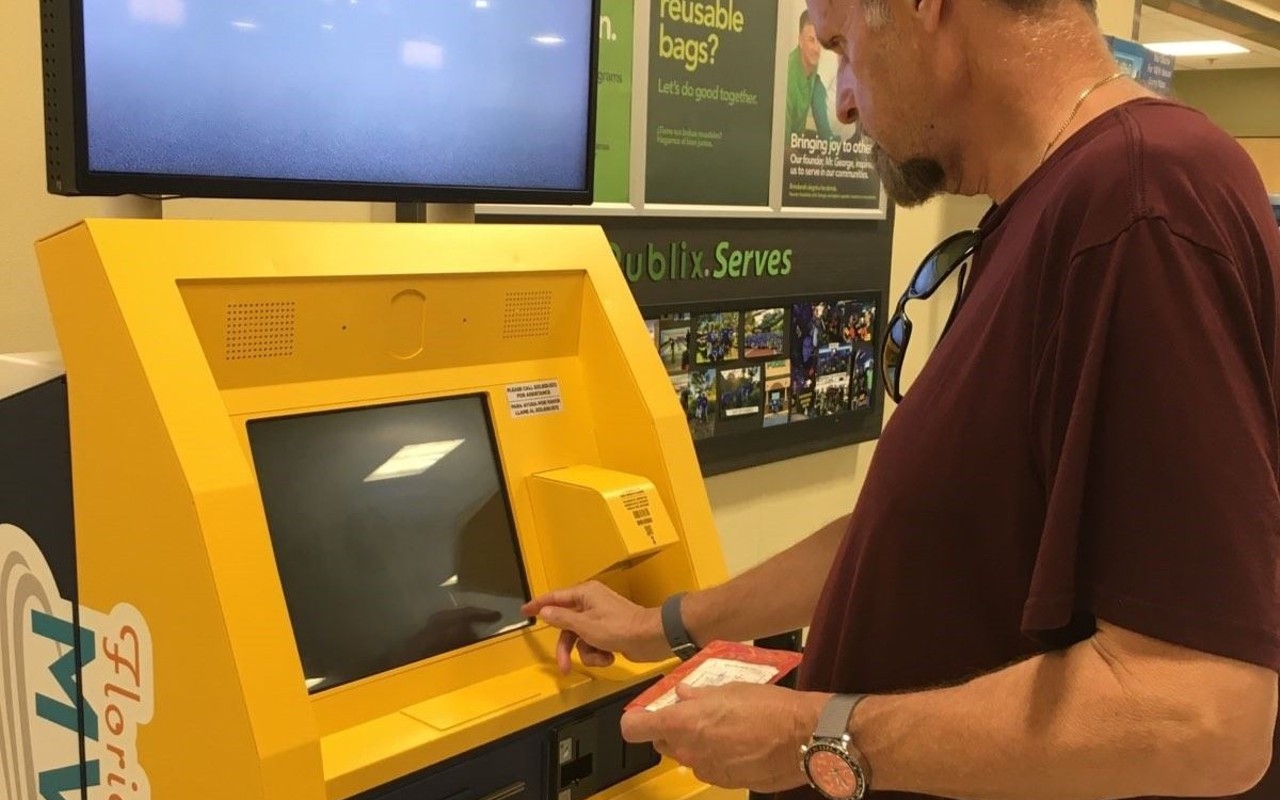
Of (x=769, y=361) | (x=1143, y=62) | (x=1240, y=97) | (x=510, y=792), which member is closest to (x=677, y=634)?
(x=510, y=792)

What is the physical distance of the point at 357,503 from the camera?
1.42m

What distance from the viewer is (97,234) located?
1.17m

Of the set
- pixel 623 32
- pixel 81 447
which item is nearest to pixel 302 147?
pixel 81 447

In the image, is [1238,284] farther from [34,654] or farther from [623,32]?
[623,32]

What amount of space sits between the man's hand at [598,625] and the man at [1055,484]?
28cm

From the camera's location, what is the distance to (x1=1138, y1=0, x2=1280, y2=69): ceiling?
5844 mm

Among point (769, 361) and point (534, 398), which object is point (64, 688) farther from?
point (769, 361)

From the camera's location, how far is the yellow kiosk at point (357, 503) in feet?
3.69

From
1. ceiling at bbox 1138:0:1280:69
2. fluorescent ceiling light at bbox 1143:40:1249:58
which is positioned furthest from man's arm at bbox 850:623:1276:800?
fluorescent ceiling light at bbox 1143:40:1249:58

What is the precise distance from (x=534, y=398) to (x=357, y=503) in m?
0.33

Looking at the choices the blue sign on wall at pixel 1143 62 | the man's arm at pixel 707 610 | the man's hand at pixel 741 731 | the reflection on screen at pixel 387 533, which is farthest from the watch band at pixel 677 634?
the blue sign on wall at pixel 1143 62

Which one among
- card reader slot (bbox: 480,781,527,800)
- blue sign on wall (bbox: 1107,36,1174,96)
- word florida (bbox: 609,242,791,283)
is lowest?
card reader slot (bbox: 480,781,527,800)

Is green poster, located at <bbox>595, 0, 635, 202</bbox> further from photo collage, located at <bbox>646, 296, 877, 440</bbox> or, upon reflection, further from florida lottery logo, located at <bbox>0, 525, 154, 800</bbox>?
florida lottery logo, located at <bbox>0, 525, 154, 800</bbox>

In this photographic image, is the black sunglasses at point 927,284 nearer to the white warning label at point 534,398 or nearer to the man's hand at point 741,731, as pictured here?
the man's hand at point 741,731
